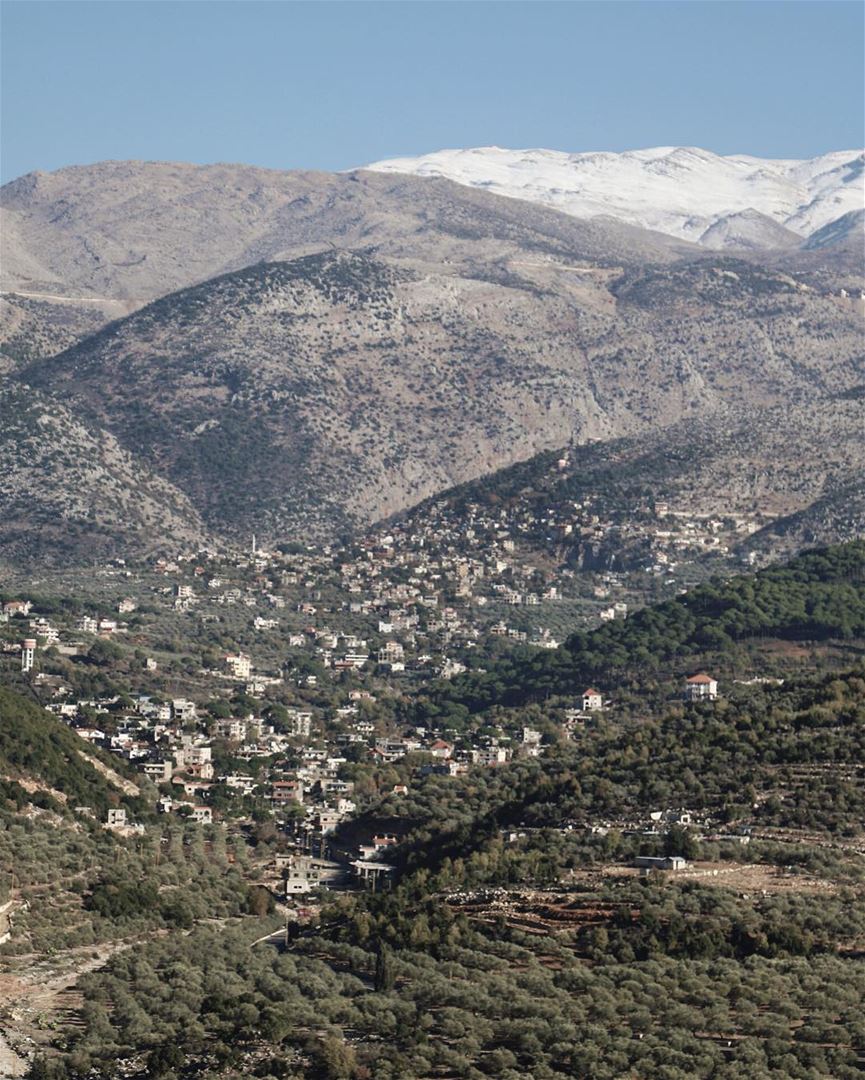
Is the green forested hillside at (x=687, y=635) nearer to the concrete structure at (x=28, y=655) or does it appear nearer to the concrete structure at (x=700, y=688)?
the concrete structure at (x=700, y=688)

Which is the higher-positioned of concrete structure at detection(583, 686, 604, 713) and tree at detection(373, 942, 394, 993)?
concrete structure at detection(583, 686, 604, 713)

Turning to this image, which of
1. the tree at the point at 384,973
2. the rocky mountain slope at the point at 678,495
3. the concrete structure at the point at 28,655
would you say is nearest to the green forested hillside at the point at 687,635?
the concrete structure at the point at 28,655

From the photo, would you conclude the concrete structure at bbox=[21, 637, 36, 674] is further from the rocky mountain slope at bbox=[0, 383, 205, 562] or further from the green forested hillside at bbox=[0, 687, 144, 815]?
the rocky mountain slope at bbox=[0, 383, 205, 562]

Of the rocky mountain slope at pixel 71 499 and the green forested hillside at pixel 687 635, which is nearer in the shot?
the green forested hillside at pixel 687 635

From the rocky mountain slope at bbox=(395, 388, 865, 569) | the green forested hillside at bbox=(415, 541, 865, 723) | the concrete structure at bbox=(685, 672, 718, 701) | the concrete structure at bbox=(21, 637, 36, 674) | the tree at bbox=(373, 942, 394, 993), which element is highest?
the rocky mountain slope at bbox=(395, 388, 865, 569)

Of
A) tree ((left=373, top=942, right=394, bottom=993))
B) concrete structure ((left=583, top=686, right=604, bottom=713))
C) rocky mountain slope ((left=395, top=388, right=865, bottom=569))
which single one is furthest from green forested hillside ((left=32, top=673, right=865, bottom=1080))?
rocky mountain slope ((left=395, top=388, right=865, bottom=569))

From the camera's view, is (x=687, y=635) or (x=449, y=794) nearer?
(x=449, y=794)

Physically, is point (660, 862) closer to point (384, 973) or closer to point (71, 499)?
point (384, 973)

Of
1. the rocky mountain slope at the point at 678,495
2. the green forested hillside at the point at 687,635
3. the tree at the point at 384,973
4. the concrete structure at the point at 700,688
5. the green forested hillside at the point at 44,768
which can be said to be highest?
the rocky mountain slope at the point at 678,495

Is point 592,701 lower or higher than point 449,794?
higher

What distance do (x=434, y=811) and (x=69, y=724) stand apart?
2175cm

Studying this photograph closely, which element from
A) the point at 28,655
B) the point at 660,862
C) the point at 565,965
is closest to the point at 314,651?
the point at 28,655

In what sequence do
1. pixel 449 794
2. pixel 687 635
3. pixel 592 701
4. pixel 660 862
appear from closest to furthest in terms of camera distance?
pixel 660 862, pixel 449 794, pixel 592 701, pixel 687 635

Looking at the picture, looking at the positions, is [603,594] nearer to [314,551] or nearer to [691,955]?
[314,551]
